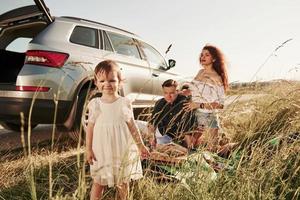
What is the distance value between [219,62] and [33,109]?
222 centimetres

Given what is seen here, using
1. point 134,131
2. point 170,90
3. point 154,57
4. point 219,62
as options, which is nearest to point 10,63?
point 154,57

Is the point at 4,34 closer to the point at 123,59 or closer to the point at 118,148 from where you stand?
the point at 123,59

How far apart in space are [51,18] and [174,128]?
2140 mm

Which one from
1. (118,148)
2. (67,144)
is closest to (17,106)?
(67,144)

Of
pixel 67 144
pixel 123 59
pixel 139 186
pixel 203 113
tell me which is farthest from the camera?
pixel 123 59

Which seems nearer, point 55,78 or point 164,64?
point 55,78

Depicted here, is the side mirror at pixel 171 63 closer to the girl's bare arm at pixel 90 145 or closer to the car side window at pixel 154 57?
the car side window at pixel 154 57

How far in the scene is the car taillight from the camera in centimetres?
466

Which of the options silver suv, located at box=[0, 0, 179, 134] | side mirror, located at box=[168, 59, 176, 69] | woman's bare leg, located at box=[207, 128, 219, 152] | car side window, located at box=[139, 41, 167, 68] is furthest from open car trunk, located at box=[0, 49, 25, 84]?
woman's bare leg, located at box=[207, 128, 219, 152]

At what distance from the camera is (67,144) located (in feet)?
18.5

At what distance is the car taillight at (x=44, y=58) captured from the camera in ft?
15.3

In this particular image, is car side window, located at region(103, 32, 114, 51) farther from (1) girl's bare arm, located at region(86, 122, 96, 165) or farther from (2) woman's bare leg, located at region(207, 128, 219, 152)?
(1) girl's bare arm, located at region(86, 122, 96, 165)

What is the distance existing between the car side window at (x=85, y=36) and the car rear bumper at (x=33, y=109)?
94 centimetres

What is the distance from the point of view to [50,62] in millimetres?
4656
